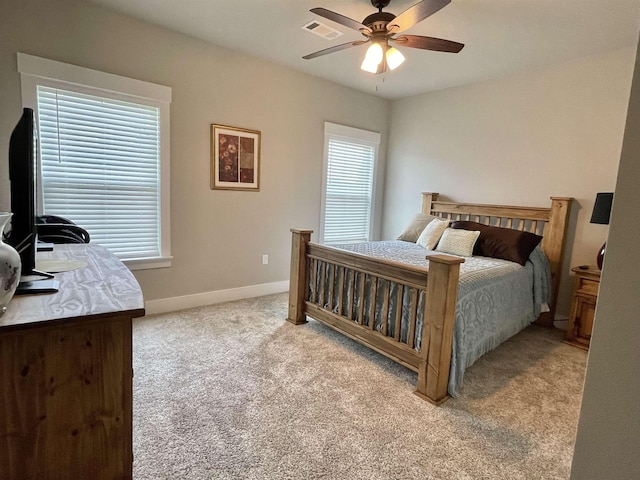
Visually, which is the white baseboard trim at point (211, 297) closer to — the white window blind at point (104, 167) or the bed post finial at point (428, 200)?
the white window blind at point (104, 167)

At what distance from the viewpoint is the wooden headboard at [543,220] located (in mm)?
3254

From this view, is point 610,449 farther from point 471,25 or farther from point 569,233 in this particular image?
point 569,233

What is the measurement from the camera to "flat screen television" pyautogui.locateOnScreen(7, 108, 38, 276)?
1.06m

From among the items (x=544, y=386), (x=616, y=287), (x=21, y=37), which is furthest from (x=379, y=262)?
(x=21, y=37)

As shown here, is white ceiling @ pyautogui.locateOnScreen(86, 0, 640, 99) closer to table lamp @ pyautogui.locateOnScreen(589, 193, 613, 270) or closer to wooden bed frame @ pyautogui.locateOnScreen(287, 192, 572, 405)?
table lamp @ pyautogui.locateOnScreen(589, 193, 613, 270)

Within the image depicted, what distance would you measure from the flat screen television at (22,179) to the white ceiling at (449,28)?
78.8 inches

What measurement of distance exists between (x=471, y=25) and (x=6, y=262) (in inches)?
124

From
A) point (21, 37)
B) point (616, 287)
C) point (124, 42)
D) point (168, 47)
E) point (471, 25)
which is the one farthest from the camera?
point (168, 47)

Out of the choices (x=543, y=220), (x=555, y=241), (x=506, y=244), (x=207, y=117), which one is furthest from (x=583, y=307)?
(x=207, y=117)

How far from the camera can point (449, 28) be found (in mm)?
2709

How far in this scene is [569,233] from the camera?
331 centimetres

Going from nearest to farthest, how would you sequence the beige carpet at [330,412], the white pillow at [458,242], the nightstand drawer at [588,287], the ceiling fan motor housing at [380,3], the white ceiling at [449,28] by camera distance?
the beige carpet at [330,412], the ceiling fan motor housing at [380,3], the white ceiling at [449,28], the nightstand drawer at [588,287], the white pillow at [458,242]

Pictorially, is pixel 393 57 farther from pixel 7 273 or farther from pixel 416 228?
pixel 7 273

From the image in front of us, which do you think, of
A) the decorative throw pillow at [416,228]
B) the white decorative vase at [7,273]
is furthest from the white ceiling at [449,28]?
the white decorative vase at [7,273]
